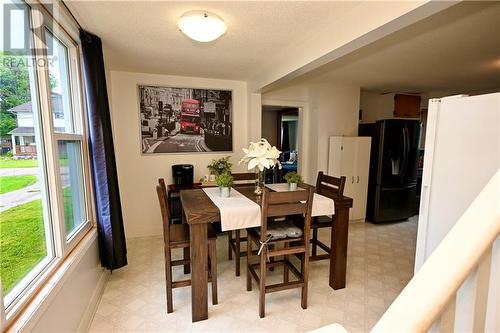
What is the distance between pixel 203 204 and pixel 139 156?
1.93 meters

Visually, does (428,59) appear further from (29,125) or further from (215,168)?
(29,125)

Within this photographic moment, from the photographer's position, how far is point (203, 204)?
6.86 ft

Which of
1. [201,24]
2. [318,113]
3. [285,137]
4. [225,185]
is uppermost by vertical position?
[201,24]

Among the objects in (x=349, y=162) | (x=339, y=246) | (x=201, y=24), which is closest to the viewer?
(x=201, y=24)

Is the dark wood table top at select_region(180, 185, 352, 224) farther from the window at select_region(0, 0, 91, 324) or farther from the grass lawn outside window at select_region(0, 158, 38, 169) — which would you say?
the grass lawn outside window at select_region(0, 158, 38, 169)

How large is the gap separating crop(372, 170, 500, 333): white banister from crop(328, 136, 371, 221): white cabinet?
351 centimetres

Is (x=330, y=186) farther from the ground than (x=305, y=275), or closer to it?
farther from the ground

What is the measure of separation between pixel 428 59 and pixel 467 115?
6.36ft

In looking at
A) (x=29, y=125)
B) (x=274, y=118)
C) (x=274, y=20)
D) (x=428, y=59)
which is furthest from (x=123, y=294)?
(x=274, y=118)

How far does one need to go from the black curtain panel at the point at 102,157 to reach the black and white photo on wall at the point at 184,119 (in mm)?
1292

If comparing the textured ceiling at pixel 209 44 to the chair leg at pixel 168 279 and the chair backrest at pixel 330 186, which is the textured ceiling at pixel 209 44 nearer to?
the chair backrest at pixel 330 186

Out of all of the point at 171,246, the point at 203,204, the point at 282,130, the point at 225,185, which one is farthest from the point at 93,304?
the point at 282,130

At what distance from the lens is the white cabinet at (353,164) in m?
4.03

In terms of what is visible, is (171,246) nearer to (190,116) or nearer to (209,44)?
(209,44)
